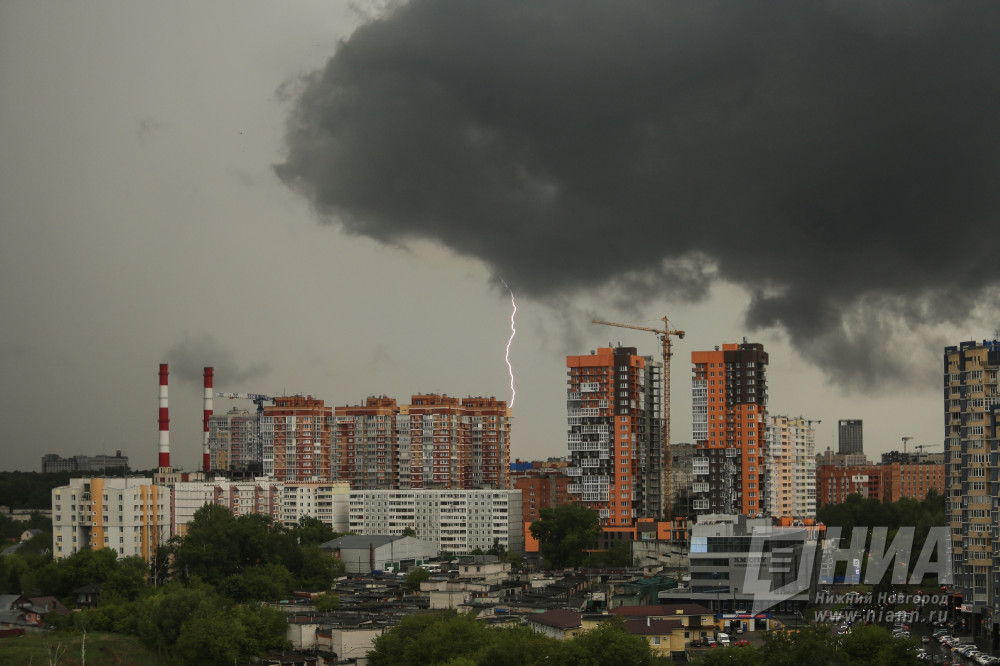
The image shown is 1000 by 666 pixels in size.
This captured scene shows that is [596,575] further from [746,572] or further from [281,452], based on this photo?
[281,452]

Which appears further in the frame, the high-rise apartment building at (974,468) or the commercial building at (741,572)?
the commercial building at (741,572)

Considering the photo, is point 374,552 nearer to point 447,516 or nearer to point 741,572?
point 447,516

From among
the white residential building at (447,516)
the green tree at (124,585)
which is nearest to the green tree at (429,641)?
the green tree at (124,585)

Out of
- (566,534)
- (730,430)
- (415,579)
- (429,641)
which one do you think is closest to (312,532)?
(566,534)

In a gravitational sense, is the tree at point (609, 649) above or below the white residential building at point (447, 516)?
below

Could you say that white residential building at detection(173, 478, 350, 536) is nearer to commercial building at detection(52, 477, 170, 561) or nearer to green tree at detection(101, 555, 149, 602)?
commercial building at detection(52, 477, 170, 561)

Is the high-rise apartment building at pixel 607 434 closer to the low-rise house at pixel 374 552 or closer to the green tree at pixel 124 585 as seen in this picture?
the low-rise house at pixel 374 552
